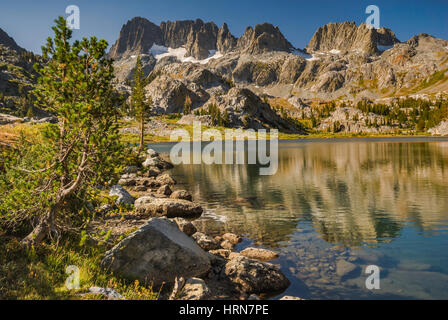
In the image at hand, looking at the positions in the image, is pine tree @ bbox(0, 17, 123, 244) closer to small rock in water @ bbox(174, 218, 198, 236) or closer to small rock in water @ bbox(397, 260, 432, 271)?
small rock in water @ bbox(174, 218, 198, 236)

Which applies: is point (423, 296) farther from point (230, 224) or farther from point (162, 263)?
point (230, 224)

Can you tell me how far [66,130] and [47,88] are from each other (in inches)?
72.9

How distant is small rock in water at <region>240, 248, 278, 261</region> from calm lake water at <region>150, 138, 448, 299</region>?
0.61 meters

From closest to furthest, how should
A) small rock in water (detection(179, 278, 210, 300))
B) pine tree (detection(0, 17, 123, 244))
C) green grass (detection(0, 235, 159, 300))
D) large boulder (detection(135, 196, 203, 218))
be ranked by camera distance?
1. green grass (detection(0, 235, 159, 300))
2. small rock in water (detection(179, 278, 210, 300))
3. pine tree (detection(0, 17, 123, 244))
4. large boulder (detection(135, 196, 203, 218))

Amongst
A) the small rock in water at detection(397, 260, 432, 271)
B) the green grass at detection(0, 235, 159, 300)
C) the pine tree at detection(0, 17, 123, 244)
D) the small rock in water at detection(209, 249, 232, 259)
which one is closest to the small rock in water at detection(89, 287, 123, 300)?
the green grass at detection(0, 235, 159, 300)

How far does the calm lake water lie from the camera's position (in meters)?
14.3

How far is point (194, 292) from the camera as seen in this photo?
10.7 m

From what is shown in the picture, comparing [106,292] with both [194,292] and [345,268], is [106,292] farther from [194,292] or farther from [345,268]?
[345,268]

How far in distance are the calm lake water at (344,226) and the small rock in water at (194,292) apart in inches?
179

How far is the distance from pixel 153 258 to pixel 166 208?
519 inches

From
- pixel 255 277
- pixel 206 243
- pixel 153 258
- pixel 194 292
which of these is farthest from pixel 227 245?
pixel 194 292

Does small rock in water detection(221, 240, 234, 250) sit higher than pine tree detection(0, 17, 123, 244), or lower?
lower
